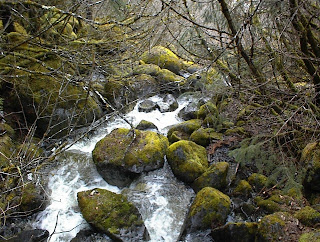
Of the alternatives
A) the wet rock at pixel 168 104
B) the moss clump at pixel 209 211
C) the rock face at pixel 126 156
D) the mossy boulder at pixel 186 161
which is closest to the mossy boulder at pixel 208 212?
the moss clump at pixel 209 211

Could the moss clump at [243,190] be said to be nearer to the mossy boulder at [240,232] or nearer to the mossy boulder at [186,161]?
the mossy boulder at [186,161]

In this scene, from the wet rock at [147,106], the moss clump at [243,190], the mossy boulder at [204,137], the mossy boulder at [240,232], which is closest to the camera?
the mossy boulder at [240,232]

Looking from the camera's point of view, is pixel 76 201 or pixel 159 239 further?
pixel 76 201

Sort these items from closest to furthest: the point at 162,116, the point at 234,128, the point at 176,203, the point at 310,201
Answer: the point at 310,201 < the point at 176,203 < the point at 234,128 < the point at 162,116

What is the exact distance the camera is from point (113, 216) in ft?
15.0

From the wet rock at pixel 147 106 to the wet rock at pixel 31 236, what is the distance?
5.68 m

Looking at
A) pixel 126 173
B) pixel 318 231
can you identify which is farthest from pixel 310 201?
pixel 126 173

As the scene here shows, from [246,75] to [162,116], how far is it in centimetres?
453

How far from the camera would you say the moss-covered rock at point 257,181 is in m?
5.25

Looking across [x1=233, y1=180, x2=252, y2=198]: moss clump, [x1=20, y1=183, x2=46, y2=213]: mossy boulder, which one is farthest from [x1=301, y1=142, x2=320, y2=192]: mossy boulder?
[x1=20, y1=183, x2=46, y2=213]: mossy boulder

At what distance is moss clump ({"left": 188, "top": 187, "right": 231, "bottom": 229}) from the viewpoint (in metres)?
4.51

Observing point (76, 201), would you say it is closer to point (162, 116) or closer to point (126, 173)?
point (126, 173)

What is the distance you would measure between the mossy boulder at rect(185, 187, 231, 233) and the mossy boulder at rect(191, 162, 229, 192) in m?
0.68

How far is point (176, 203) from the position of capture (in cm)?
536
